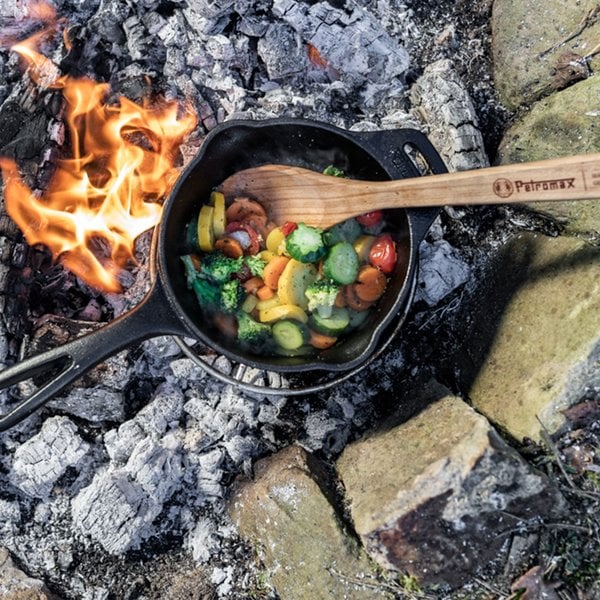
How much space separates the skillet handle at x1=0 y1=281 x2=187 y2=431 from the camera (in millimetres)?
2639

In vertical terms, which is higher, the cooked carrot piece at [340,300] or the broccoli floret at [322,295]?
the broccoli floret at [322,295]

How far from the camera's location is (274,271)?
318 cm

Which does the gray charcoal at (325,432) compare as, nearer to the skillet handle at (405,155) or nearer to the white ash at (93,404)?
the white ash at (93,404)

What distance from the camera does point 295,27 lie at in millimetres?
3584

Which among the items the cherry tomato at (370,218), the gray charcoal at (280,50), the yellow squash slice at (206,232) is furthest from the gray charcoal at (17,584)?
the gray charcoal at (280,50)

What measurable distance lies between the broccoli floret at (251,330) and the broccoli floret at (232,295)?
0.05 metres

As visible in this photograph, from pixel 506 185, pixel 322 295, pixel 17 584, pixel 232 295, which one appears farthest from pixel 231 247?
pixel 17 584

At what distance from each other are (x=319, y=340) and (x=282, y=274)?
0.36 meters

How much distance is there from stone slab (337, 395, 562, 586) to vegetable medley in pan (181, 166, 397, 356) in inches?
28.0

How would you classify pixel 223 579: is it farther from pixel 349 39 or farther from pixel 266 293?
pixel 349 39

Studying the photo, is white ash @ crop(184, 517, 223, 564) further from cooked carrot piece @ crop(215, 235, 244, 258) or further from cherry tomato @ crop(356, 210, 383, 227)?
cherry tomato @ crop(356, 210, 383, 227)

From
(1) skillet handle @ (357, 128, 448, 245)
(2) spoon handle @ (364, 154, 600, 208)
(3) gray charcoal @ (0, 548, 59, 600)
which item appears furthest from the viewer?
(3) gray charcoal @ (0, 548, 59, 600)

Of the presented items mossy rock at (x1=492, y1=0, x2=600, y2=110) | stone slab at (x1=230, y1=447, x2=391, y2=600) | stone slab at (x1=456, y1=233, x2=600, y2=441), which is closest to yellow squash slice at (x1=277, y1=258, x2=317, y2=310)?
stone slab at (x1=230, y1=447, x2=391, y2=600)

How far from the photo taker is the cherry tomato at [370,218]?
3.24 metres
